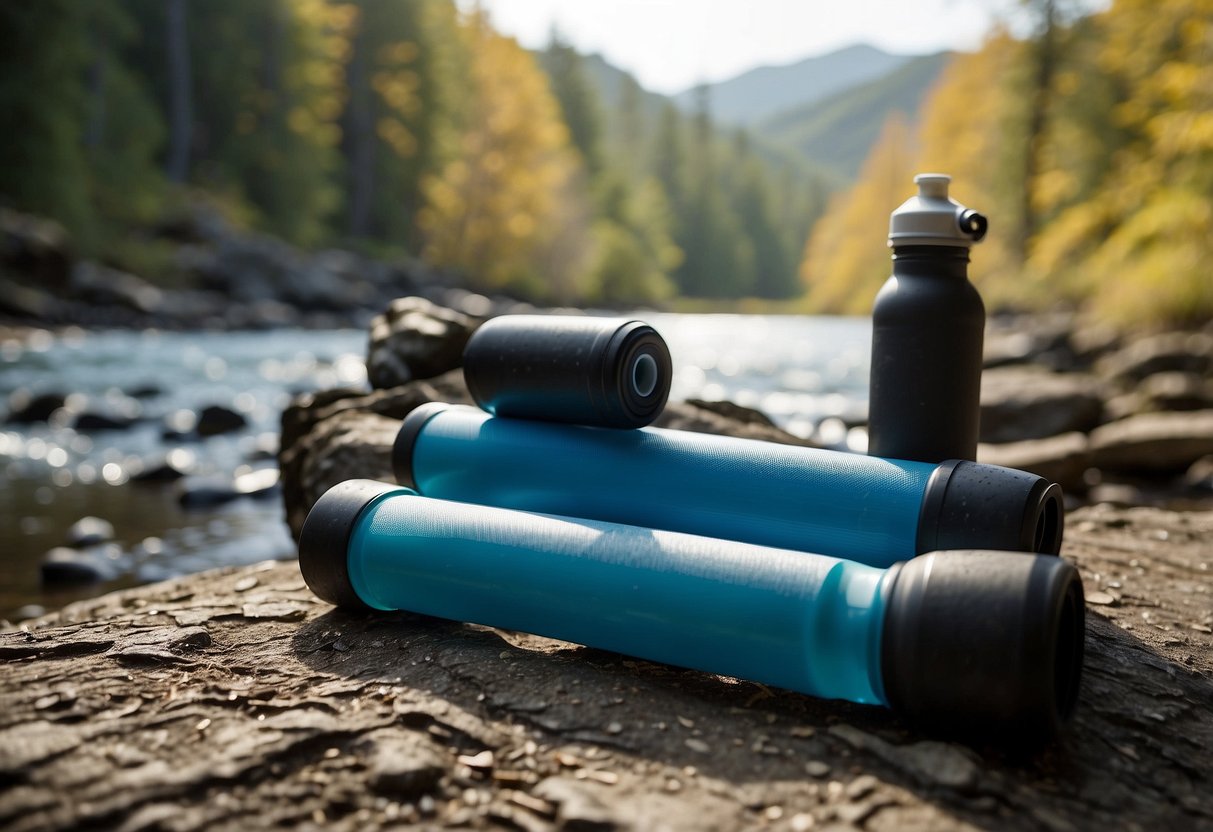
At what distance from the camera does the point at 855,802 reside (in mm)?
1681

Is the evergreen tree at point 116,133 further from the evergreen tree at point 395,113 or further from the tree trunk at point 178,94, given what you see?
the evergreen tree at point 395,113

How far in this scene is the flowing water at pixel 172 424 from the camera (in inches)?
206

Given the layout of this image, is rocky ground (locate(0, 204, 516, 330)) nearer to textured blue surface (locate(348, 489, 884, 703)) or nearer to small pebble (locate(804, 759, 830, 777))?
textured blue surface (locate(348, 489, 884, 703))

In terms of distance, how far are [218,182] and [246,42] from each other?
538 cm

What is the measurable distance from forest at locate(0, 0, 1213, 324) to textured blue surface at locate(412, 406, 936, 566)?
9.37 metres

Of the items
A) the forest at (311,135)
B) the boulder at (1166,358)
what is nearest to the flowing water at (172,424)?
the boulder at (1166,358)

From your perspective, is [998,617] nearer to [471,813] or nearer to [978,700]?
[978,700]

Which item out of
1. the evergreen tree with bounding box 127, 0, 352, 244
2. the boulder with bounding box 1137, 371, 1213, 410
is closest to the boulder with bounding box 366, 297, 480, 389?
the boulder with bounding box 1137, 371, 1213, 410

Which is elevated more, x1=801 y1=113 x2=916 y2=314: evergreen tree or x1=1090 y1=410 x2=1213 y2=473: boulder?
x1=801 y1=113 x2=916 y2=314: evergreen tree

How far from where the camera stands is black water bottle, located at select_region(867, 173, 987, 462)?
257 centimetres

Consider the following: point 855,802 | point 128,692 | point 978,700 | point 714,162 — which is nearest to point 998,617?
point 978,700

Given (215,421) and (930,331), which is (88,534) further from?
(930,331)

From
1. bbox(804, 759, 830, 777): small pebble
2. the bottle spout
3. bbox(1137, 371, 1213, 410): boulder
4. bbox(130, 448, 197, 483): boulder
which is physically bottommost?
bbox(130, 448, 197, 483): boulder

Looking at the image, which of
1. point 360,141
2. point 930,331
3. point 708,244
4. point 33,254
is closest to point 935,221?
point 930,331
